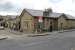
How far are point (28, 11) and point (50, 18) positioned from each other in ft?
21.0

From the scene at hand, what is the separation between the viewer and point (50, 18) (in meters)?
46.9

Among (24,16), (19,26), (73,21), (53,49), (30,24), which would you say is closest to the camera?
(53,49)

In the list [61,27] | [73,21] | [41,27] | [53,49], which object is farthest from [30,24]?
[53,49]

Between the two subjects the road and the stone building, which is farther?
the stone building

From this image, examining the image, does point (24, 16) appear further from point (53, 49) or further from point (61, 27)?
point (53, 49)

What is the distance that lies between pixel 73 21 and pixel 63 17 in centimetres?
817

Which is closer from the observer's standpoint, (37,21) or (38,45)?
(38,45)

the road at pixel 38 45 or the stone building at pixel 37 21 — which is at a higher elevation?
the stone building at pixel 37 21

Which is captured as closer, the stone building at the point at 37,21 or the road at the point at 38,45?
the road at the point at 38,45

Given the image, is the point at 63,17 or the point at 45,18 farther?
the point at 63,17

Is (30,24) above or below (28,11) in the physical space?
below

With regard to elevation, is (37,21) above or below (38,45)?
above

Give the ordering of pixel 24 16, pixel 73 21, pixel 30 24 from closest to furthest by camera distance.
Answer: pixel 30 24, pixel 24 16, pixel 73 21

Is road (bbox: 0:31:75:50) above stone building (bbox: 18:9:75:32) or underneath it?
underneath
